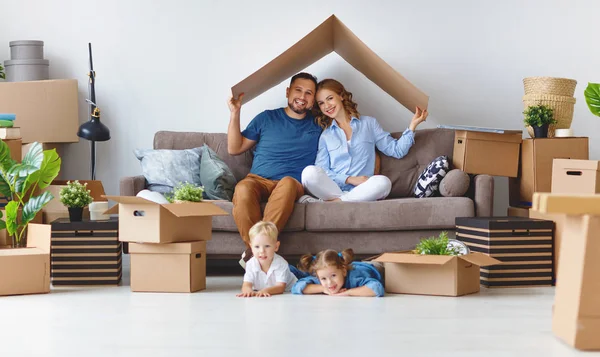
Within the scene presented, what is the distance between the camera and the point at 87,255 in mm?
4090

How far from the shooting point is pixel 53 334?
2.80m

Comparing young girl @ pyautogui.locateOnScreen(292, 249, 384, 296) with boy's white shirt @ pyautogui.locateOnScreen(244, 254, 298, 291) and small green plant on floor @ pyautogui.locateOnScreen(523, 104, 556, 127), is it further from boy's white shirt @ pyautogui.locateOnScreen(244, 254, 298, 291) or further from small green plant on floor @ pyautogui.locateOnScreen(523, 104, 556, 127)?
small green plant on floor @ pyautogui.locateOnScreen(523, 104, 556, 127)

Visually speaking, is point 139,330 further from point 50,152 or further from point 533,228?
point 533,228

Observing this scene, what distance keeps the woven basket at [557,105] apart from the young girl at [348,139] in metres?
0.67

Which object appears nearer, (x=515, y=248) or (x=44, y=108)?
(x=515, y=248)

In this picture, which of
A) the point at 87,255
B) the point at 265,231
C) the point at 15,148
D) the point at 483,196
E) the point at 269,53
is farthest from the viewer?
the point at 269,53

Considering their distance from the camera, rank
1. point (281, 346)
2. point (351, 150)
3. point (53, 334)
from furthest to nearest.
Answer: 1. point (351, 150)
2. point (53, 334)
3. point (281, 346)

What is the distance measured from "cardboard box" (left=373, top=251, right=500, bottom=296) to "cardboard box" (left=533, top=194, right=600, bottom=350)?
3.27 ft

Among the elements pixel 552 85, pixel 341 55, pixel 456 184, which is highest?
pixel 341 55

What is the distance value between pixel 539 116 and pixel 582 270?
236cm

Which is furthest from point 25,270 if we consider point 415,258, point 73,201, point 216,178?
point 415,258

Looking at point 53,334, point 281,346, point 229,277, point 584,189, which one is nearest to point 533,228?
point 584,189

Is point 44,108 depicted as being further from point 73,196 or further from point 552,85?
point 552,85

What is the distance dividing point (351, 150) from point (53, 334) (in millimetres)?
2448
